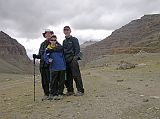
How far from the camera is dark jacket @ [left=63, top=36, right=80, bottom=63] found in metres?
13.4

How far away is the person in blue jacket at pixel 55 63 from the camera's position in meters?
13.0

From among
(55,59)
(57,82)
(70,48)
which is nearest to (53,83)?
(57,82)

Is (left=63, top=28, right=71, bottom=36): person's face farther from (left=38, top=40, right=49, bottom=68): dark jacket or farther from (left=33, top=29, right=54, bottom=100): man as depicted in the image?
(left=38, top=40, right=49, bottom=68): dark jacket

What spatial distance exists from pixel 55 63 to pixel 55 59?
5.0 inches

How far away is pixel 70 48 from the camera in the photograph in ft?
43.9

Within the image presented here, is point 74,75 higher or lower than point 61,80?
higher

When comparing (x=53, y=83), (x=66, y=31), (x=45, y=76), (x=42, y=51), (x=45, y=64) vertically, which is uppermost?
(x=66, y=31)

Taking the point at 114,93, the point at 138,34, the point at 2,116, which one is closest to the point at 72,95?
the point at 114,93

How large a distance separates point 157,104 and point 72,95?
12.2ft

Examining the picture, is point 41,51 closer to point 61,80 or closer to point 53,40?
point 53,40

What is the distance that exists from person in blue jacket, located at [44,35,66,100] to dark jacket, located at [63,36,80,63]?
265 millimetres

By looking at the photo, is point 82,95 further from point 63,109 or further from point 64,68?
point 63,109

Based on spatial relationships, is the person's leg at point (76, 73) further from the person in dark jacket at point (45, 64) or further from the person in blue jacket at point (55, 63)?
the person in dark jacket at point (45, 64)

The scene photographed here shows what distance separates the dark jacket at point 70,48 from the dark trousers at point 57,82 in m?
0.62
